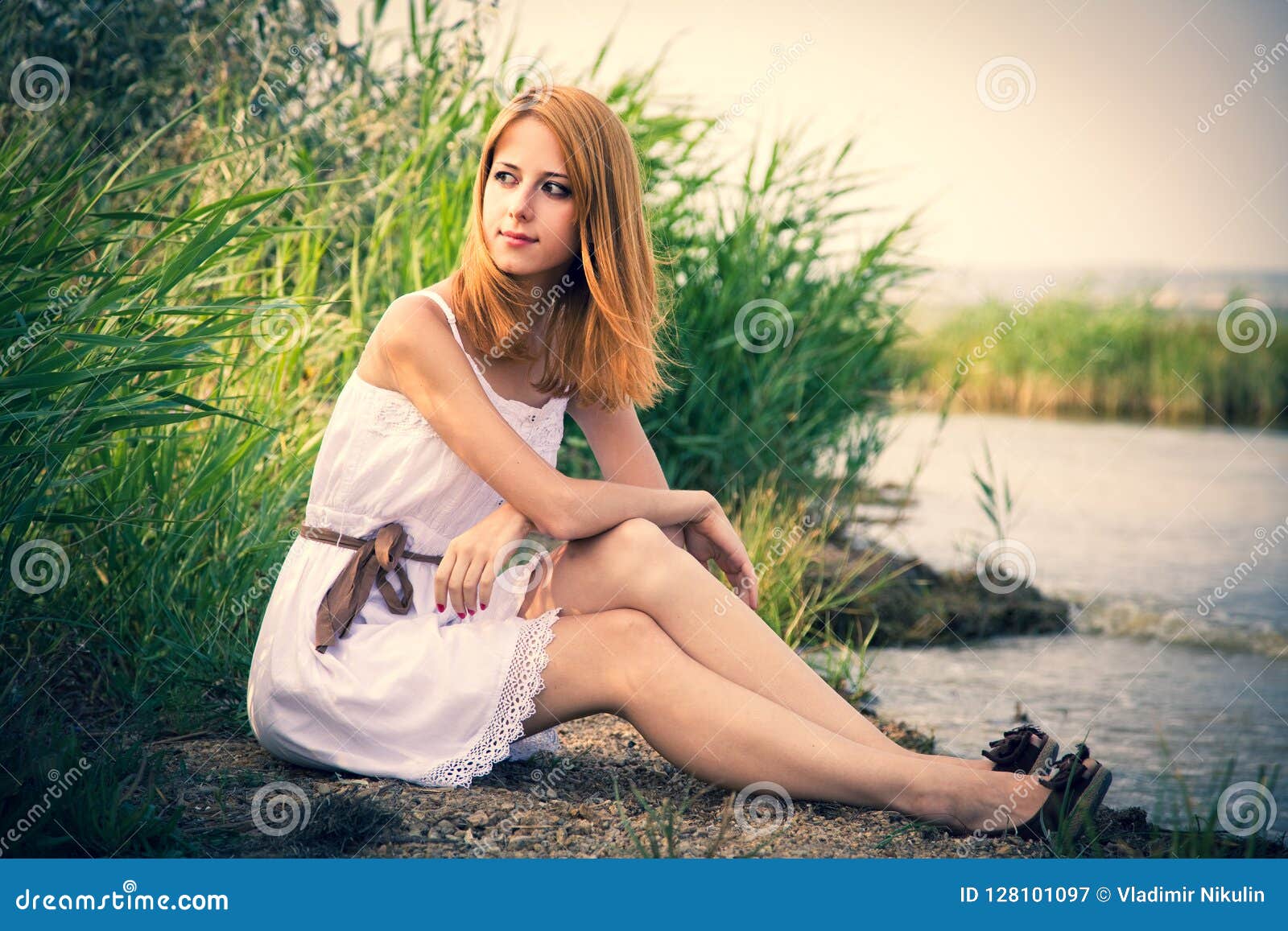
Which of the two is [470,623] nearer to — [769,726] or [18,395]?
[769,726]

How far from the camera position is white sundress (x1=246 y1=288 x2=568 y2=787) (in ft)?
7.38

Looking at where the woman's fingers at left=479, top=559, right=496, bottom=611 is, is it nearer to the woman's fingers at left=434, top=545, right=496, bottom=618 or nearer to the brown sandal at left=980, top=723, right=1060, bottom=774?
the woman's fingers at left=434, top=545, right=496, bottom=618

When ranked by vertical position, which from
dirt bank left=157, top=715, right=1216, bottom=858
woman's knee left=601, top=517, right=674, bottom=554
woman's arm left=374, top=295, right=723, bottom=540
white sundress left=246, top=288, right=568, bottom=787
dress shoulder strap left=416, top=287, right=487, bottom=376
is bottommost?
dirt bank left=157, top=715, right=1216, bottom=858

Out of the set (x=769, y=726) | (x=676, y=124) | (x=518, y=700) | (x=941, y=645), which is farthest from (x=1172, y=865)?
(x=676, y=124)

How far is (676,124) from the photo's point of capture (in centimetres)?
463

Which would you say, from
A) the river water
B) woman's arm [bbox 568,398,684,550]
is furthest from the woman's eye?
the river water

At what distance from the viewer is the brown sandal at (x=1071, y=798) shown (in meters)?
2.15

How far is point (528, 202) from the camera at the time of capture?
2416mm

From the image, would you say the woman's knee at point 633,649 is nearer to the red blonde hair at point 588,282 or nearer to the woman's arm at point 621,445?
the woman's arm at point 621,445

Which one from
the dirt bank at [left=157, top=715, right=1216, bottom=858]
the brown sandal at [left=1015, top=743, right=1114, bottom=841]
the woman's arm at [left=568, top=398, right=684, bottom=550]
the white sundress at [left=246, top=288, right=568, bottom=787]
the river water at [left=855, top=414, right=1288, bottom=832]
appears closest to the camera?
the dirt bank at [left=157, top=715, right=1216, bottom=858]

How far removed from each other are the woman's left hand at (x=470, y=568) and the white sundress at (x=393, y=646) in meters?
0.05

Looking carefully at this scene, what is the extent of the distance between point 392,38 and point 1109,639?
3.63 m

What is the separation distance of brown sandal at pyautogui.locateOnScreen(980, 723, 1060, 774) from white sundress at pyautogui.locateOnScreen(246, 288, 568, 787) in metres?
0.89

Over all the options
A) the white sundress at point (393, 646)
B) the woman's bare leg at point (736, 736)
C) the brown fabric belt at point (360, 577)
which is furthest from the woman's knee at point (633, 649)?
the brown fabric belt at point (360, 577)
